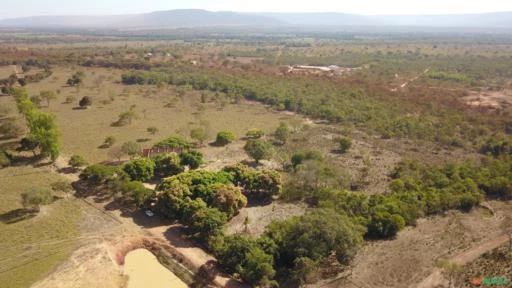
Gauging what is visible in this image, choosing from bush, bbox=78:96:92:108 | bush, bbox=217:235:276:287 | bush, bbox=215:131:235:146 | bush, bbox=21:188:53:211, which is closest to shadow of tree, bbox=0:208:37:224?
bush, bbox=21:188:53:211

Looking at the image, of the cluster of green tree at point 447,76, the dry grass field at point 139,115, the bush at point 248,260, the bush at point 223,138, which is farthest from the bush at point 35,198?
the cluster of green tree at point 447,76

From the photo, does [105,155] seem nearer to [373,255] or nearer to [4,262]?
[4,262]

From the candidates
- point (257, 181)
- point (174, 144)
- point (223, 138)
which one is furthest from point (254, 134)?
point (257, 181)

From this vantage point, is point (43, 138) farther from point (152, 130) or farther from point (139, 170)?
point (152, 130)

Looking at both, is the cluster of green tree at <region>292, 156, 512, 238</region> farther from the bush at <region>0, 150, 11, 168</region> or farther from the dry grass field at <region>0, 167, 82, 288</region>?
the bush at <region>0, 150, 11, 168</region>

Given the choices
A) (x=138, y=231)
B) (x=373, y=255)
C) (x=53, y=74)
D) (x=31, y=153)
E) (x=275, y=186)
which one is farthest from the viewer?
(x=53, y=74)

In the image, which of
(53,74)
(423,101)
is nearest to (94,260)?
(423,101)
